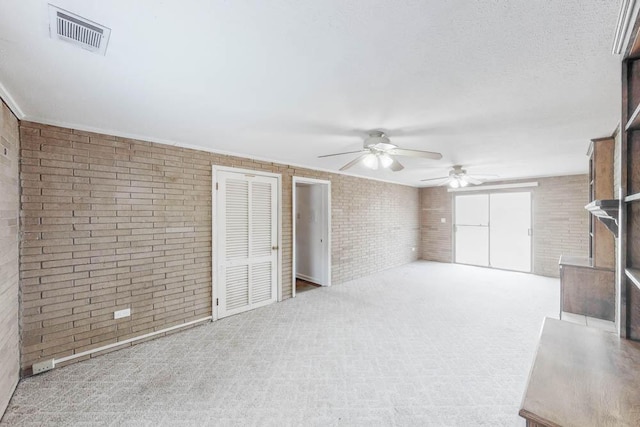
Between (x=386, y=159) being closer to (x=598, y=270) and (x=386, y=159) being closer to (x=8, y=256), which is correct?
(x=598, y=270)

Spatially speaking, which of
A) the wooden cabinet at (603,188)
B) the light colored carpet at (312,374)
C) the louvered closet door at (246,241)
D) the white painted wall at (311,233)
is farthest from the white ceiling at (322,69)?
the white painted wall at (311,233)

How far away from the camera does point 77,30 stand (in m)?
1.27

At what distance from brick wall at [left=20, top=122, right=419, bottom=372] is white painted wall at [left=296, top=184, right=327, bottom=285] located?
1.73 metres

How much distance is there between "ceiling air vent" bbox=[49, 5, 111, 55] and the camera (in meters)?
1.18

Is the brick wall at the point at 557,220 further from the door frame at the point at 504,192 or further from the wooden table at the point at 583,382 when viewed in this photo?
the wooden table at the point at 583,382

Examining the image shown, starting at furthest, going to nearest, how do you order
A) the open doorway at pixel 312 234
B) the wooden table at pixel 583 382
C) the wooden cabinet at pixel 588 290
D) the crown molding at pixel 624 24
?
1. the open doorway at pixel 312 234
2. the wooden cabinet at pixel 588 290
3. the crown molding at pixel 624 24
4. the wooden table at pixel 583 382

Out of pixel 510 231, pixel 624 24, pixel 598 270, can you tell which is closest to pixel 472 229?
pixel 510 231

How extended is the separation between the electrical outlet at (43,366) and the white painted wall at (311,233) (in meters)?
3.82

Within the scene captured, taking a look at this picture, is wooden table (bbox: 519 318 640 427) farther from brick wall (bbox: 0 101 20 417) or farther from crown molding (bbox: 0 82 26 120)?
crown molding (bbox: 0 82 26 120)

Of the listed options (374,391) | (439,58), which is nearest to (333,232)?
(374,391)

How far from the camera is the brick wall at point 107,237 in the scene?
7.99 feet

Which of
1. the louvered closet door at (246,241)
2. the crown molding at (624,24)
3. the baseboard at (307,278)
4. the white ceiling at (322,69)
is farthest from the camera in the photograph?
the baseboard at (307,278)

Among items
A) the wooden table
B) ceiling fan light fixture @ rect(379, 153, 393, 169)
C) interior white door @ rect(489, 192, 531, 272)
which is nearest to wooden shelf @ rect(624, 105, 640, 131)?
the wooden table

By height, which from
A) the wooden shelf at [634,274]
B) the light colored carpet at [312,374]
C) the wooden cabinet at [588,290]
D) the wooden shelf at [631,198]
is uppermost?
the wooden shelf at [631,198]
